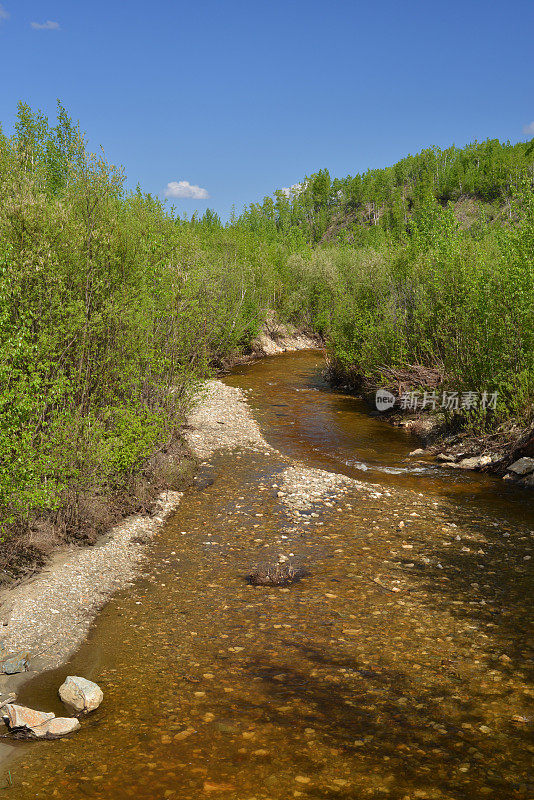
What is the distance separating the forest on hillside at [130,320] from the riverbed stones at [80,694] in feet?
12.8

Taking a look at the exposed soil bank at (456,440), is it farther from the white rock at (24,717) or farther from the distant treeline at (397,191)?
the distant treeline at (397,191)

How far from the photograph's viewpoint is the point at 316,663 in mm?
9875

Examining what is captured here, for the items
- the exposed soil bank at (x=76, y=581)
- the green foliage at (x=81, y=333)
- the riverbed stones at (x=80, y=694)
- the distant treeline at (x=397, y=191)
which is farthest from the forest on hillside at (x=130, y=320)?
the distant treeline at (x=397, y=191)

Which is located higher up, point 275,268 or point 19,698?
point 275,268

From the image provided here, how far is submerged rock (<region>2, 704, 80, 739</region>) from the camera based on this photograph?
7977 millimetres

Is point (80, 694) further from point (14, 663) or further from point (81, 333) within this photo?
point (81, 333)

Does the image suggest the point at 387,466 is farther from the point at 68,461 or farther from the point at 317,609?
the point at 68,461

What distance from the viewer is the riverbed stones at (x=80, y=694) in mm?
8555

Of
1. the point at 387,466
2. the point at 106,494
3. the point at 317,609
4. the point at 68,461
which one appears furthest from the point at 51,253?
the point at 387,466

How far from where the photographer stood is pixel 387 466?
22156 millimetres

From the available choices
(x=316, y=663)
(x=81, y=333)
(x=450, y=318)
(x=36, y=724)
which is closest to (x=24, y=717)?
(x=36, y=724)

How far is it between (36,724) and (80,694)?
0.73 metres

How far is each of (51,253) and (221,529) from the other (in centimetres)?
865

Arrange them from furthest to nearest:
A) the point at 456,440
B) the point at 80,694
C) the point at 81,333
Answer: the point at 456,440 < the point at 81,333 < the point at 80,694
